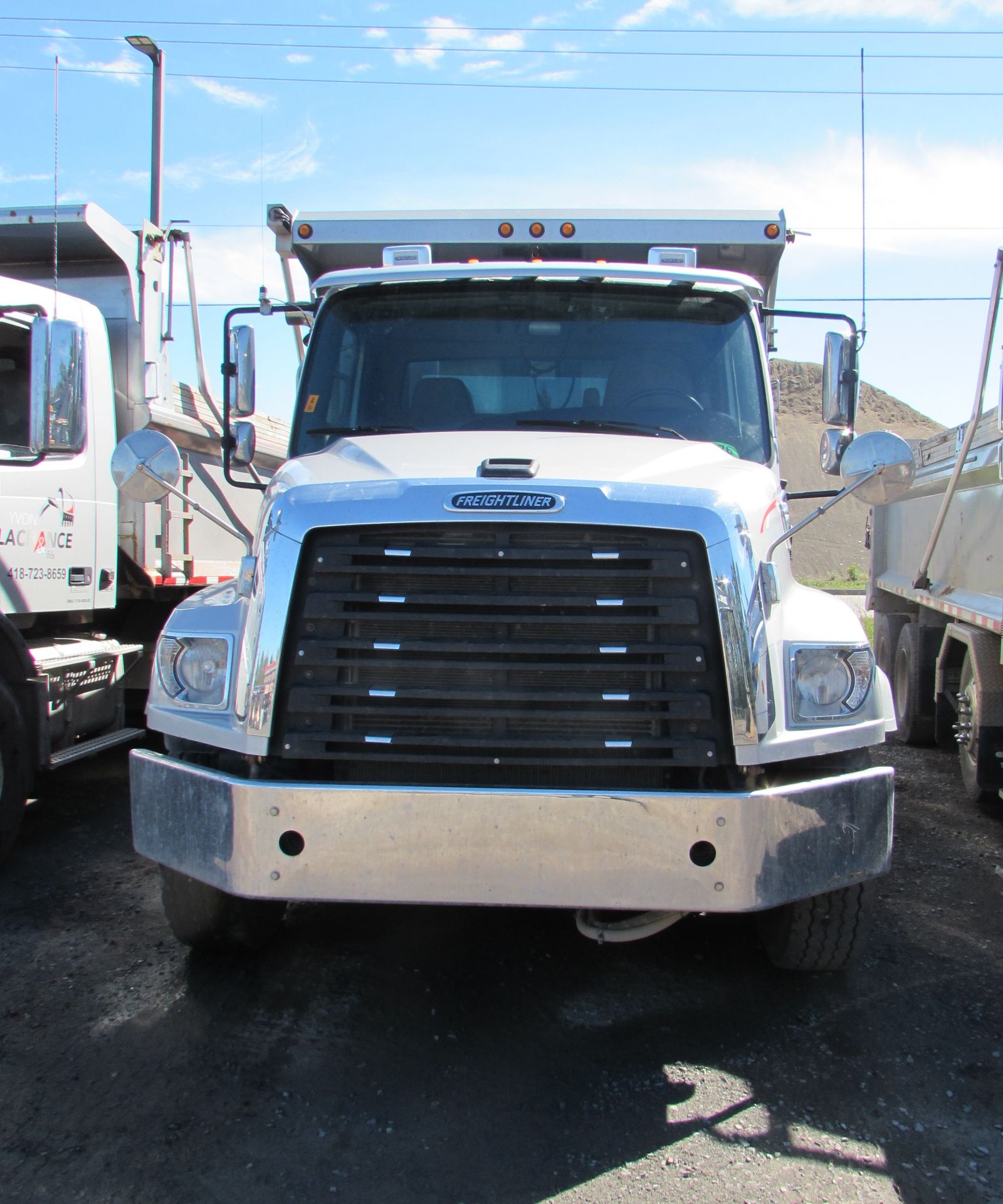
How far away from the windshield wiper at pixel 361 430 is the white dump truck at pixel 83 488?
32.4 inches

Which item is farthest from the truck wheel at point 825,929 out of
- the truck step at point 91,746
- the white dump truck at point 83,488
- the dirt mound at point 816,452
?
the dirt mound at point 816,452

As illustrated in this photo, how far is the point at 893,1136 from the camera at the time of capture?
2908mm

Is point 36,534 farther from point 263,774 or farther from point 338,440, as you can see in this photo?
point 263,774

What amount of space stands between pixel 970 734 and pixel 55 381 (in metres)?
5.43

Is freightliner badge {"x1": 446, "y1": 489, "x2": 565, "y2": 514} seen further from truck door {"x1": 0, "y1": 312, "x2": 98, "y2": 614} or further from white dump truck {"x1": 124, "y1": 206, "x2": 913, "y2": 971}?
truck door {"x1": 0, "y1": 312, "x2": 98, "y2": 614}

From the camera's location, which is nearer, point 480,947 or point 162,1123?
point 162,1123

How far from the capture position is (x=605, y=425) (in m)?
4.03

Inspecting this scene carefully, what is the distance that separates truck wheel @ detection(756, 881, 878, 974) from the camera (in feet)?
11.7

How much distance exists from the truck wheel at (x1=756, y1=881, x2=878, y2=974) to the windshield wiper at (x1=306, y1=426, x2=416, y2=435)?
2.34 meters

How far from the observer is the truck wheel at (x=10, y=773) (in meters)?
4.93

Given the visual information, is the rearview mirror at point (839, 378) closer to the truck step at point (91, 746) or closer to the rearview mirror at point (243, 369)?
the rearview mirror at point (243, 369)

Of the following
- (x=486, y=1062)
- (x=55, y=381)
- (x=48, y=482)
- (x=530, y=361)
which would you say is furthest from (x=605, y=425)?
(x=48, y=482)

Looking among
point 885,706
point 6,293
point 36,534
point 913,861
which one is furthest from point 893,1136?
point 6,293

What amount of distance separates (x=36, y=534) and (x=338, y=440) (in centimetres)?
218
